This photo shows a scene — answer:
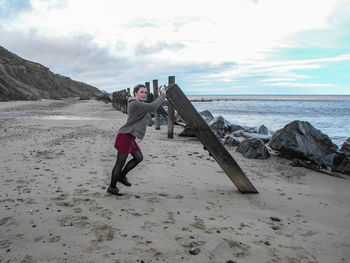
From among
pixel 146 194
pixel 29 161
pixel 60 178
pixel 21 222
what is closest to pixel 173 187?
pixel 146 194

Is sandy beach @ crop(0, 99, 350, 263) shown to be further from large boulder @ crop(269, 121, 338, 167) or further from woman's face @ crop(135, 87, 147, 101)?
woman's face @ crop(135, 87, 147, 101)

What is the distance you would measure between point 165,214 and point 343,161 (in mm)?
4920

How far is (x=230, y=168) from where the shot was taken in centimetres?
430

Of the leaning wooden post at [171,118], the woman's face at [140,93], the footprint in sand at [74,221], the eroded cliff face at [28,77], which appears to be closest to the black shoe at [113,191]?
the footprint in sand at [74,221]

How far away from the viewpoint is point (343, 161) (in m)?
6.37

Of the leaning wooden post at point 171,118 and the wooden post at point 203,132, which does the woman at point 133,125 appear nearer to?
the wooden post at point 203,132

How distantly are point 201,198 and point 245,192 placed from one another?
0.78 m

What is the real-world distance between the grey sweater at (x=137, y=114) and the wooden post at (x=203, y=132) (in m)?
0.23

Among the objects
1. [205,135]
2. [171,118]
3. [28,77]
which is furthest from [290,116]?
[28,77]

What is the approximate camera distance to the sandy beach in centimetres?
260

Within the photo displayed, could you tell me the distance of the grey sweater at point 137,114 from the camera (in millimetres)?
3754

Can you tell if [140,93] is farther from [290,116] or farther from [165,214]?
[290,116]

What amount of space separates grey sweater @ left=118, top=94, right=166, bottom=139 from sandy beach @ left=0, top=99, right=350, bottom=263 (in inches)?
36.7

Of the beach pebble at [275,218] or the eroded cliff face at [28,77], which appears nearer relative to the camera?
the beach pebble at [275,218]
